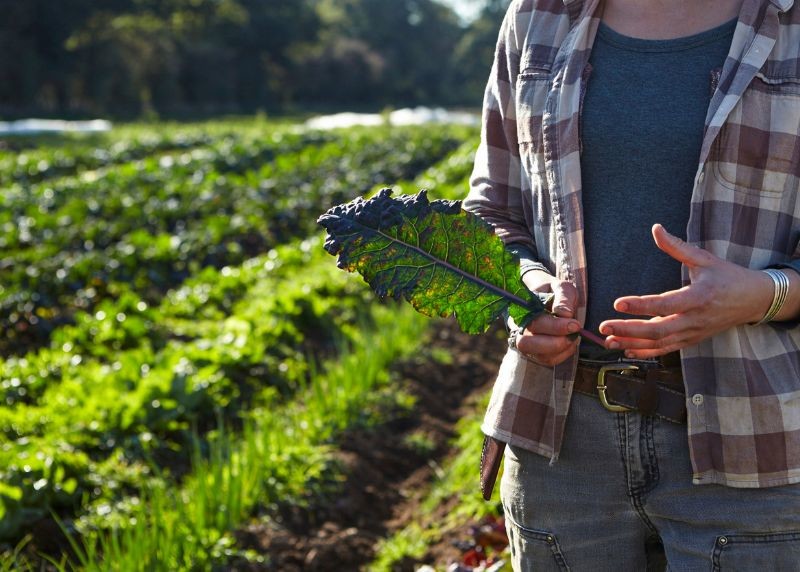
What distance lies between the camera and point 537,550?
1646 mm

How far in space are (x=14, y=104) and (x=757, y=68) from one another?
42.3 meters

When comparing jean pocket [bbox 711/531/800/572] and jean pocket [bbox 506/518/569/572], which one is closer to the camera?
jean pocket [bbox 711/531/800/572]

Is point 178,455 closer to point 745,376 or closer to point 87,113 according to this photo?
point 745,376

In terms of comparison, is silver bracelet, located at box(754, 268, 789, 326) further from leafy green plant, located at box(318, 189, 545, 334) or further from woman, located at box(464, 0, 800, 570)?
leafy green plant, located at box(318, 189, 545, 334)

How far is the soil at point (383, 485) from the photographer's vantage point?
361cm

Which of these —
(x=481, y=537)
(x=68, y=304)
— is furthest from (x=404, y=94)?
(x=481, y=537)

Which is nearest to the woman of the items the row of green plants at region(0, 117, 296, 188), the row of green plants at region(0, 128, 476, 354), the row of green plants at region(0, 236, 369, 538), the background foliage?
the row of green plants at region(0, 236, 369, 538)

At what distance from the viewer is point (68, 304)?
7.73m

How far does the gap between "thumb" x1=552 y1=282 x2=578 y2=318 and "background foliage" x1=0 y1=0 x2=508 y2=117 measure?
116 ft

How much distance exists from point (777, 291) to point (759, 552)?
39 centimetres

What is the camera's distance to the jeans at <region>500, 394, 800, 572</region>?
59.0 inches

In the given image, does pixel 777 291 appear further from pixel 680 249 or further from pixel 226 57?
pixel 226 57

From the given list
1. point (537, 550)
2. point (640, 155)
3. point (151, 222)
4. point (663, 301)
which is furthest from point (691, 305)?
point (151, 222)

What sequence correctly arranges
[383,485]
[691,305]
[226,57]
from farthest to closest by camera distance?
[226,57] < [383,485] < [691,305]
